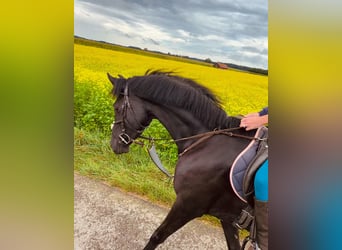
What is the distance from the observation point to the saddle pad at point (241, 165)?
4.49 ft

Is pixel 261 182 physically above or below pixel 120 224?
above

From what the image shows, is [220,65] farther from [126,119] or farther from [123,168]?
[123,168]

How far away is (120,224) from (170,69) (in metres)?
0.69

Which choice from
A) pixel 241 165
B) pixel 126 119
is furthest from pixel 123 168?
pixel 241 165

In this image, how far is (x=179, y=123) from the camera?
59.4 inches

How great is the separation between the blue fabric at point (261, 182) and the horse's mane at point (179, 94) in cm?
22

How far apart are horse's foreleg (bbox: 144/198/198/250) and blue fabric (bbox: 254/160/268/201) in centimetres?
32

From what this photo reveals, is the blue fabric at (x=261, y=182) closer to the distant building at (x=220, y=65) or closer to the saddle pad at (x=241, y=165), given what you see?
the saddle pad at (x=241, y=165)

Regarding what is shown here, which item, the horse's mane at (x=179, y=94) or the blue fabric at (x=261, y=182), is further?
the horse's mane at (x=179, y=94)

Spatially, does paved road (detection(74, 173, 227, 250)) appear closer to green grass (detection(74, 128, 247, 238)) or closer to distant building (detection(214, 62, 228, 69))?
green grass (detection(74, 128, 247, 238))

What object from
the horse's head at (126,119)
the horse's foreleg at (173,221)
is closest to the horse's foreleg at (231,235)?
the horse's foreleg at (173,221)
